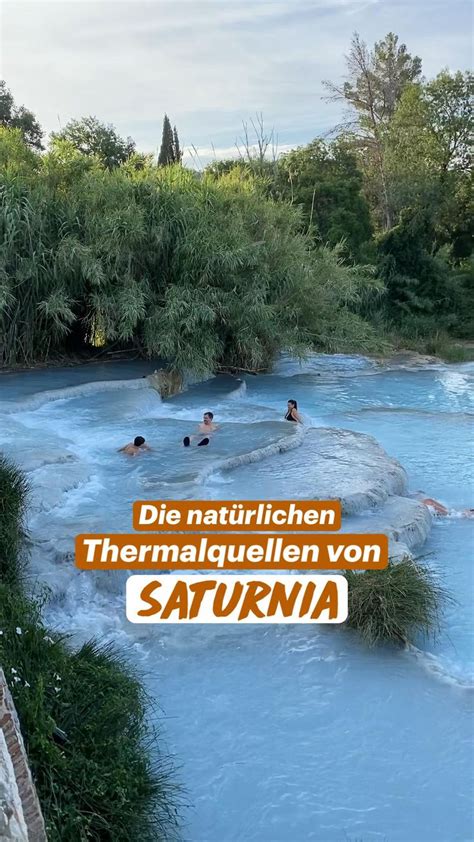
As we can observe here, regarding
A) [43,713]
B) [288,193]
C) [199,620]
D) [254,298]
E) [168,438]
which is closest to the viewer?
[43,713]

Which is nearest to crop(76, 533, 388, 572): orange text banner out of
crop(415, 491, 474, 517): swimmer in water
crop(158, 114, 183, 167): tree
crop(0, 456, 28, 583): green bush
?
crop(0, 456, 28, 583): green bush

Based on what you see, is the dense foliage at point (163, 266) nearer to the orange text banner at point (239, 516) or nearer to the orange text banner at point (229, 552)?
the orange text banner at point (239, 516)

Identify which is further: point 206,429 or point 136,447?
point 206,429

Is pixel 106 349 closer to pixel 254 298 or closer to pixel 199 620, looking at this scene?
pixel 254 298

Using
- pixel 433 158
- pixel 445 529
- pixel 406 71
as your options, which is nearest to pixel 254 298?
pixel 445 529

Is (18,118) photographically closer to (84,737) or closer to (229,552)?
(229,552)

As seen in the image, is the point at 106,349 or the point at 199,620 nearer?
the point at 199,620

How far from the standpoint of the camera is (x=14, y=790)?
2.41 m

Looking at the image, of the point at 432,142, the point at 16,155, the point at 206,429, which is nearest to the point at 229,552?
the point at 206,429

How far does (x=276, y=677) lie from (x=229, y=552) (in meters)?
1.56

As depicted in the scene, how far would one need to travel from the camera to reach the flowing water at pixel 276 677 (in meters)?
3.83

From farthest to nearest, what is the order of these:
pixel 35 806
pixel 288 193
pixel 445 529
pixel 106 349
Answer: pixel 288 193 → pixel 106 349 → pixel 445 529 → pixel 35 806

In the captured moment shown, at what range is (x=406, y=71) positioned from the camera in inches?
1163

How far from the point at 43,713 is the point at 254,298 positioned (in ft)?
34.5
